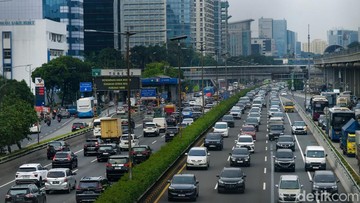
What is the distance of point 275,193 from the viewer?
133ft

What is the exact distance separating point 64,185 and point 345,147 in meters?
25.6

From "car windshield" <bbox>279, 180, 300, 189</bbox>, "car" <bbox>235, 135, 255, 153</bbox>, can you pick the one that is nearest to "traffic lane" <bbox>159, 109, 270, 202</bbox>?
"car" <bbox>235, 135, 255, 153</bbox>

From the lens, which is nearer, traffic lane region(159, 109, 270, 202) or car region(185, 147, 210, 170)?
traffic lane region(159, 109, 270, 202)

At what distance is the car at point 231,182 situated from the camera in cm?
4069

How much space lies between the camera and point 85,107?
119438 millimetres

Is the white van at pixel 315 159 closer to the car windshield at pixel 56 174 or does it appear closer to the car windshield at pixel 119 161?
Result: the car windshield at pixel 119 161

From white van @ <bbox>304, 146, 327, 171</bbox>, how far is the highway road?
63 cm

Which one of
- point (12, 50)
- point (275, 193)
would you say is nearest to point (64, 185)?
point (275, 193)

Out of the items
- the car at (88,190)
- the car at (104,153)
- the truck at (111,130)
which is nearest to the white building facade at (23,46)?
the truck at (111,130)

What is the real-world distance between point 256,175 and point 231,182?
27.3 feet

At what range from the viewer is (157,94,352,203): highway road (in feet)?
130

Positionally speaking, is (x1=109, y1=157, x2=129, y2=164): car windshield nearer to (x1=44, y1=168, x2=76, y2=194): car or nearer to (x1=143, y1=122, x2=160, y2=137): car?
(x1=44, y1=168, x2=76, y2=194): car

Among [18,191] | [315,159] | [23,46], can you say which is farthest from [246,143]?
[23,46]

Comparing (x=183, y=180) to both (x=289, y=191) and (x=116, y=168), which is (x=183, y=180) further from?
(x=116, y=168)
